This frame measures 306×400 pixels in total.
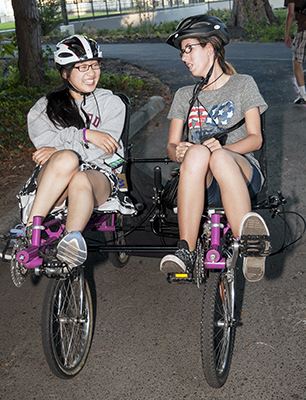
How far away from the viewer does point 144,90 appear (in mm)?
10430

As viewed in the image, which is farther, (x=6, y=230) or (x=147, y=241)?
(x=6, y=230)

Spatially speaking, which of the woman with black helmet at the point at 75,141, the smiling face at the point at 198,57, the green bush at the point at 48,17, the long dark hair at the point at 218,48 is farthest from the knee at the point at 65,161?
the green bush at the point at 48,17

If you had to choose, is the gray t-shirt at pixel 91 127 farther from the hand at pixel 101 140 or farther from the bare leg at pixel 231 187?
the bare leg at pixel 231 187

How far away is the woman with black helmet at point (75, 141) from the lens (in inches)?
126

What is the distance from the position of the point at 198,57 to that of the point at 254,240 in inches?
63.2

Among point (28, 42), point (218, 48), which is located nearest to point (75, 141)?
point (218, 48)

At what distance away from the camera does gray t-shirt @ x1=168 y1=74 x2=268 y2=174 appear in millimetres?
3592

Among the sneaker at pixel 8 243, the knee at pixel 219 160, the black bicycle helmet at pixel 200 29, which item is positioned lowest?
the sneaker at pixel 8 243

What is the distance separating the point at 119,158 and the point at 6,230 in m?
1.98

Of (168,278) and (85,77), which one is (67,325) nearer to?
(168,278)

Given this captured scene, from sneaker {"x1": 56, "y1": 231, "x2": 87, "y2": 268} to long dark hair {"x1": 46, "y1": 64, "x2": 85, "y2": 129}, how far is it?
127cm

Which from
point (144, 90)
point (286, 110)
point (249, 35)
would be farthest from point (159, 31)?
point (286, 110)

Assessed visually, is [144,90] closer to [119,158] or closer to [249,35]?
[119,158]

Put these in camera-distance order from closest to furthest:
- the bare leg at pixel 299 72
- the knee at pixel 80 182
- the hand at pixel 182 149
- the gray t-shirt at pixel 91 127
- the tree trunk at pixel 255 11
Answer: the knee at pixel 80 182 → the hand at pixel 182 149 → the gray t-shirt at pixel 91 127 → the bare leg at pixel 299 72 → the tree trunk at pixel 255 11
